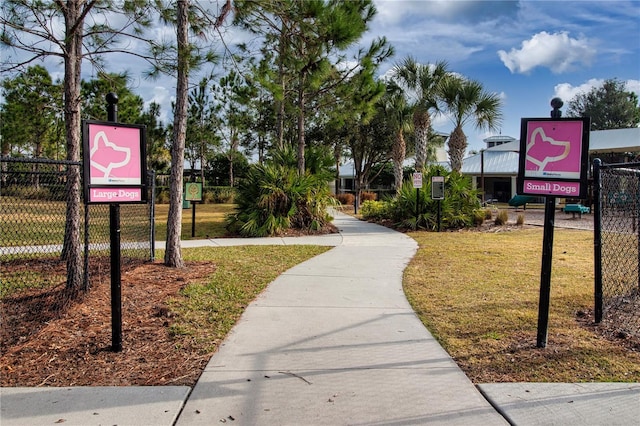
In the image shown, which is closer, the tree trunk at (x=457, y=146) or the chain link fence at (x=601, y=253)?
the chain link fence at (x=601, y=253)

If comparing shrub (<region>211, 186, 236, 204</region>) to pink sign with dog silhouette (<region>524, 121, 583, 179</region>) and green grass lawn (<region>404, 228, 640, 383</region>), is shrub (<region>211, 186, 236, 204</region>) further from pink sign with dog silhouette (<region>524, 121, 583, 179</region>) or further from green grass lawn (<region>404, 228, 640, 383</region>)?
pink sign with dog silhouette (<region>524, 121, 583, 179</region>)

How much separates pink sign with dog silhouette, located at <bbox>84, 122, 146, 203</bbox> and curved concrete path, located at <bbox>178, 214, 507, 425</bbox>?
1591 millimetres

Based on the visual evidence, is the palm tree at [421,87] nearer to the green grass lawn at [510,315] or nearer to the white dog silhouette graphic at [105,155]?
the green grass lawn at [510,315]

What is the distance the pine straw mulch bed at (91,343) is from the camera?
3.46m

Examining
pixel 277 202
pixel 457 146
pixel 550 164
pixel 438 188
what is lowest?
pixel 277 202

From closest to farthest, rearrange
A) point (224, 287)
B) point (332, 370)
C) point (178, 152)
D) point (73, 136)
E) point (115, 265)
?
point (332, 370)
point (115, 265)
point (73, 136)
point (224, 287)
point (178, 152)

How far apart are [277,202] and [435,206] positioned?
5.65 m

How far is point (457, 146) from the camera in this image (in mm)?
20109

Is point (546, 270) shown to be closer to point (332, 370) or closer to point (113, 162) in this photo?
point (332, 370)

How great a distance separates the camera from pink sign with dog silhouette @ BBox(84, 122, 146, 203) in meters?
3.59

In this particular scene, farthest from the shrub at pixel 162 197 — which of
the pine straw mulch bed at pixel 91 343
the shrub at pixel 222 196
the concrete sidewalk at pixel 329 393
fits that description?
the concrete sidewalk at pixel 329 393

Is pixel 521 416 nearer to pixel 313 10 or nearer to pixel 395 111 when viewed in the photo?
pixel 313 10

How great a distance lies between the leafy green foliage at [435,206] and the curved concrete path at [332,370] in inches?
377

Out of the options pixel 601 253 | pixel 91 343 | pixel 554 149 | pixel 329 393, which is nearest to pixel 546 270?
pixel 554 149
